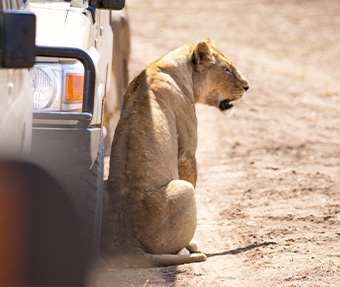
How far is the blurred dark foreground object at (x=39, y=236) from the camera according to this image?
3674mm

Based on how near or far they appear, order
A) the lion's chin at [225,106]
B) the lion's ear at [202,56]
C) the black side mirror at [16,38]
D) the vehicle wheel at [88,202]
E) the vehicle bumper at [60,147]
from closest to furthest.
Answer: the black side mirror at [16,38]
the vehicle bumper at [60,147]
the vehicle wheel at [88,202]
the lion's ear at [202,56]
the lion's chin at [225,106]

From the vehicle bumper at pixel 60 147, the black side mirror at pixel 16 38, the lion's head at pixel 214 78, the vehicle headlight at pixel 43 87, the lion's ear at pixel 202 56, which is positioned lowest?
the lion's head at pixel 214 78

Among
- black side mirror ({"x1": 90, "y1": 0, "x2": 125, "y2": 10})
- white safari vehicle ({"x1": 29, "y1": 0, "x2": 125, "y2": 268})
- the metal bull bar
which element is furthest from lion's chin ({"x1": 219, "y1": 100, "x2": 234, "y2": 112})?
the metal bull bar

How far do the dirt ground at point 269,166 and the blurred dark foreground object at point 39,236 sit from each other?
593mm

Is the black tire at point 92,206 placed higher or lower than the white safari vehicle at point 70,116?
lower

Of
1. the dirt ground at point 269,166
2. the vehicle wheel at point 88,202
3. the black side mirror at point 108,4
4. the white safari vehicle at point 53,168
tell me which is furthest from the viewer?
the black side mirror at point 108,4

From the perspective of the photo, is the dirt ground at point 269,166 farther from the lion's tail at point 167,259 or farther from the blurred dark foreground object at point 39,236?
the blurred dark foreground object at point 39,236

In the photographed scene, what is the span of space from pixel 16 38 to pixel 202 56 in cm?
316

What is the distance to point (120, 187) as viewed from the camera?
16.2 ft

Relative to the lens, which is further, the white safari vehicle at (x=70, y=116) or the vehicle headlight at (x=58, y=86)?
the vehicle headlight at (x=58, y=86)

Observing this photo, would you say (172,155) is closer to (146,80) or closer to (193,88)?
(146,80)

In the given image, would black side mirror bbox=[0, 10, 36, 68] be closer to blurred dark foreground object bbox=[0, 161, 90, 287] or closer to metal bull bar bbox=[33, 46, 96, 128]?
blurred dark foreground object bbox=[0, 161, 90, 287]

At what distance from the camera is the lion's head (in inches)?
241

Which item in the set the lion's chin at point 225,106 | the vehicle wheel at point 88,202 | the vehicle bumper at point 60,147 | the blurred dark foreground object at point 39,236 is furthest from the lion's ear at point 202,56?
the blurred dark foreground object at point 39,236
